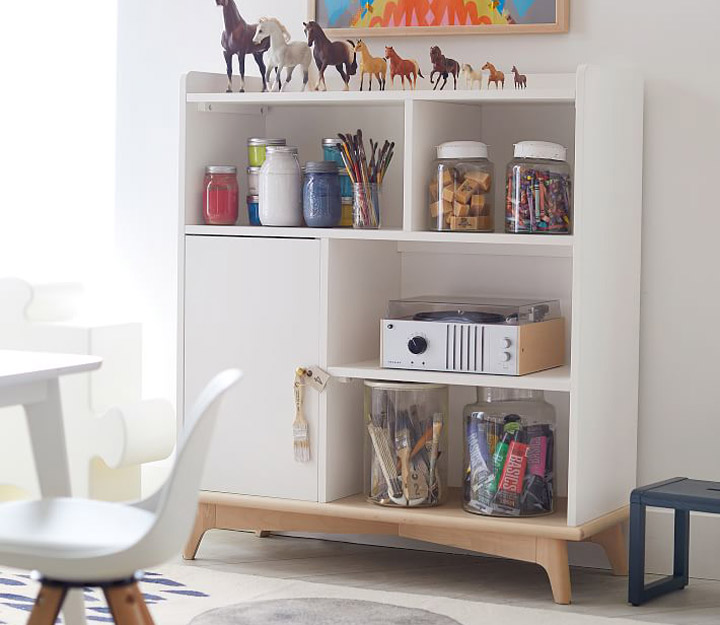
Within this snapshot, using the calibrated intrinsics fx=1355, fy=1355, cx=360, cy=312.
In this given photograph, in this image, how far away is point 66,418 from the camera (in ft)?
11.5

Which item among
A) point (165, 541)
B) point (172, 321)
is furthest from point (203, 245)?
point (165, 541)

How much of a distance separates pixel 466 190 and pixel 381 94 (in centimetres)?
29

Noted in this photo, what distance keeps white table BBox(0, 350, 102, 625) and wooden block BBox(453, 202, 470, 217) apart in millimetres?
995

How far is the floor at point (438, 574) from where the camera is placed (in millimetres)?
2885

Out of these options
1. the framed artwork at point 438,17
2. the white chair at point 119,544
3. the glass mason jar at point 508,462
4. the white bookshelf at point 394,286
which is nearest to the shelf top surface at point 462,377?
the white bookshelf at point 394,286

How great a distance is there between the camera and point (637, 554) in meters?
2.86

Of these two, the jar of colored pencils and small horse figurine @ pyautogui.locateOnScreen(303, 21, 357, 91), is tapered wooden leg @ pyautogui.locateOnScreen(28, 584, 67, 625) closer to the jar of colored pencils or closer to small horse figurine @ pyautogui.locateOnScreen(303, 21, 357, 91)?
the jar of colored pencils

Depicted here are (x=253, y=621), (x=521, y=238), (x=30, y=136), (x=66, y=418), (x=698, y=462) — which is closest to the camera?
(x=253, y=621)

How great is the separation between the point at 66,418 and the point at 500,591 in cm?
124

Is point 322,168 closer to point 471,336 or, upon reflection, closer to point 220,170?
point 220,170

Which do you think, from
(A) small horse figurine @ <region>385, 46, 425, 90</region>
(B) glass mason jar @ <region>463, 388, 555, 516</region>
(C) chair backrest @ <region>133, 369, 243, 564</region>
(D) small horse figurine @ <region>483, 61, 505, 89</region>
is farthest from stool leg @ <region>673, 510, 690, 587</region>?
(C) chair backrest @ <region>133, 369, 243, 564</region>

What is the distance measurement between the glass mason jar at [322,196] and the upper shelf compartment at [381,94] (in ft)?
0.52

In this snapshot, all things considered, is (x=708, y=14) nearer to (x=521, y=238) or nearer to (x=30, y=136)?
(x=521, y=238)

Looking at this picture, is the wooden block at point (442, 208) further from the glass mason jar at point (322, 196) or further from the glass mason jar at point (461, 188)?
the glass mason jar at point (322, 196)
